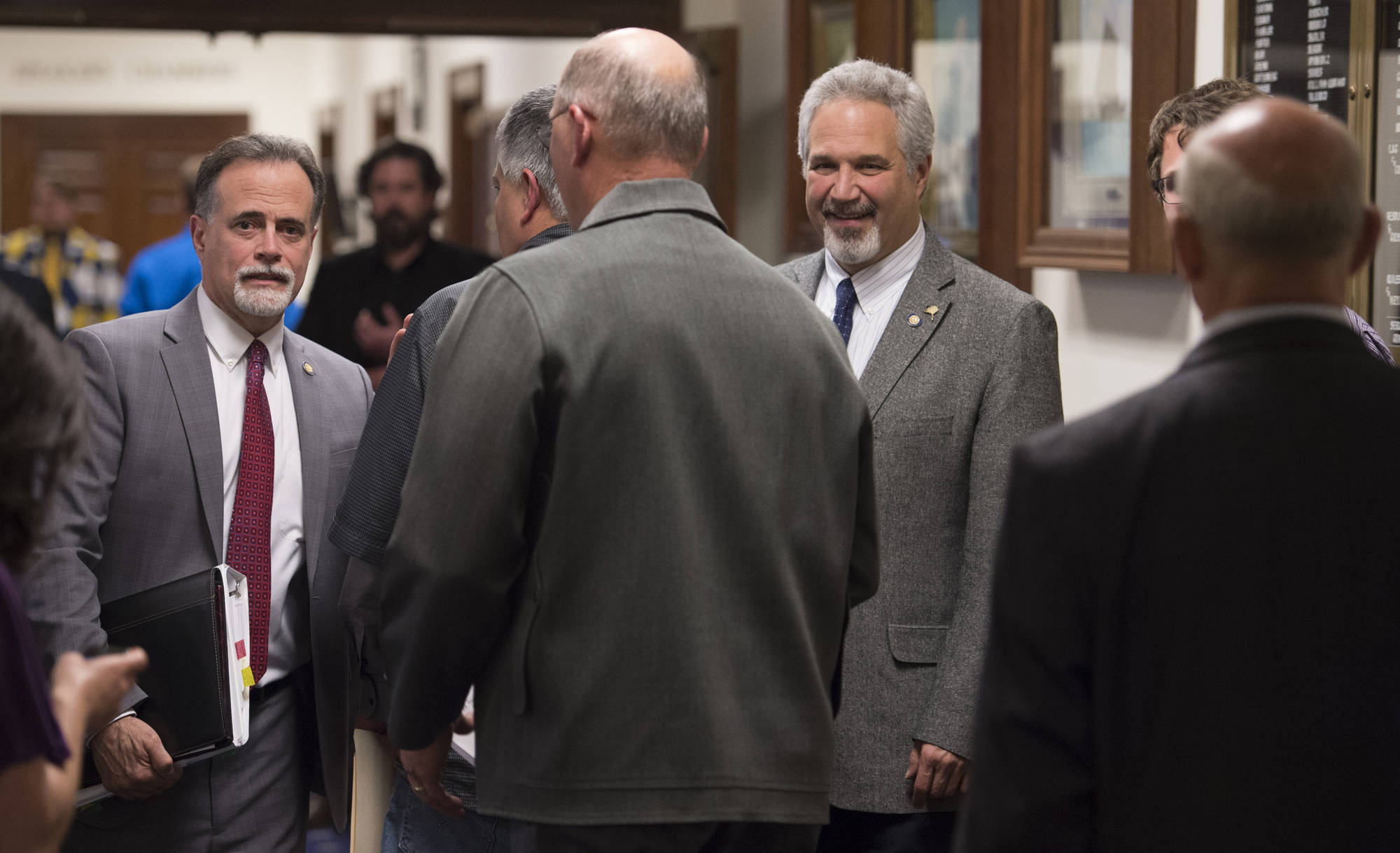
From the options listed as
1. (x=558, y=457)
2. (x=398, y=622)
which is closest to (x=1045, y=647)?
(x=558, y=457)

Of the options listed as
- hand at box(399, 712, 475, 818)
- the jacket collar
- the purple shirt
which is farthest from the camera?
hand at box(399, 712, 475, 818)

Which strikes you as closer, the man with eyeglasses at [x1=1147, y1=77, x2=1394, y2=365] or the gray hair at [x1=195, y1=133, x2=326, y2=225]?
the man with eyeglasses at [x1=1147, y1=77, x2=1394, y2=365]

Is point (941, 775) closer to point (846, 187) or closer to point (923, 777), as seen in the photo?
point (923, 777)

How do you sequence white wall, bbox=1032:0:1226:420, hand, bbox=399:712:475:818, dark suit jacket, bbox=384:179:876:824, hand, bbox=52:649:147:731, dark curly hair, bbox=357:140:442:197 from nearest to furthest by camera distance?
1. hand, bbox=52:649:147:731
2. dark suit jacket, bbox=384:179:876:824
3. hand, bbox=399:712:475:818
4. white wall, bbox=1032:0:1226:420
5. dark curly hair, bbox=357:140:442:197

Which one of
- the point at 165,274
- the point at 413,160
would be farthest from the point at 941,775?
the point at 165,274

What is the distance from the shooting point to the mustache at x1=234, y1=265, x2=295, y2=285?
7.74 feet

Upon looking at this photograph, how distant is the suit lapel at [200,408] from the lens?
2.23 m

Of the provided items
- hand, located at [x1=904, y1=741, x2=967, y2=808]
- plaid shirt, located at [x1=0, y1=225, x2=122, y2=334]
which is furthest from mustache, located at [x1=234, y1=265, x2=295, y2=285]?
plaid shirt, located at [x1=0, y1=225, x2=122, y2=334]

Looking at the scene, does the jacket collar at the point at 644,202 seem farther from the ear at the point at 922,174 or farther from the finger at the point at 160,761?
the finger at the point at 160,761

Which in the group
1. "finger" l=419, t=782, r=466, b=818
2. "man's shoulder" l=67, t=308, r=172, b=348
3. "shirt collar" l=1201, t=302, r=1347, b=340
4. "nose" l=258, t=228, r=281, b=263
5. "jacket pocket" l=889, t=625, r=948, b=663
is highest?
"nose" l=258, t=228, r=281, b=263

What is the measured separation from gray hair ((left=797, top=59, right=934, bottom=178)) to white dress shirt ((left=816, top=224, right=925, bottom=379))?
135 millimetres

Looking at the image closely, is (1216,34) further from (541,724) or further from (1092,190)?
(541,724)

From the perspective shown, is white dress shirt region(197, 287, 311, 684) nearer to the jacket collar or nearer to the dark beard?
the jacket collar

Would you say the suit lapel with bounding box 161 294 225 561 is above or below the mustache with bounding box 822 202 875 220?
below
